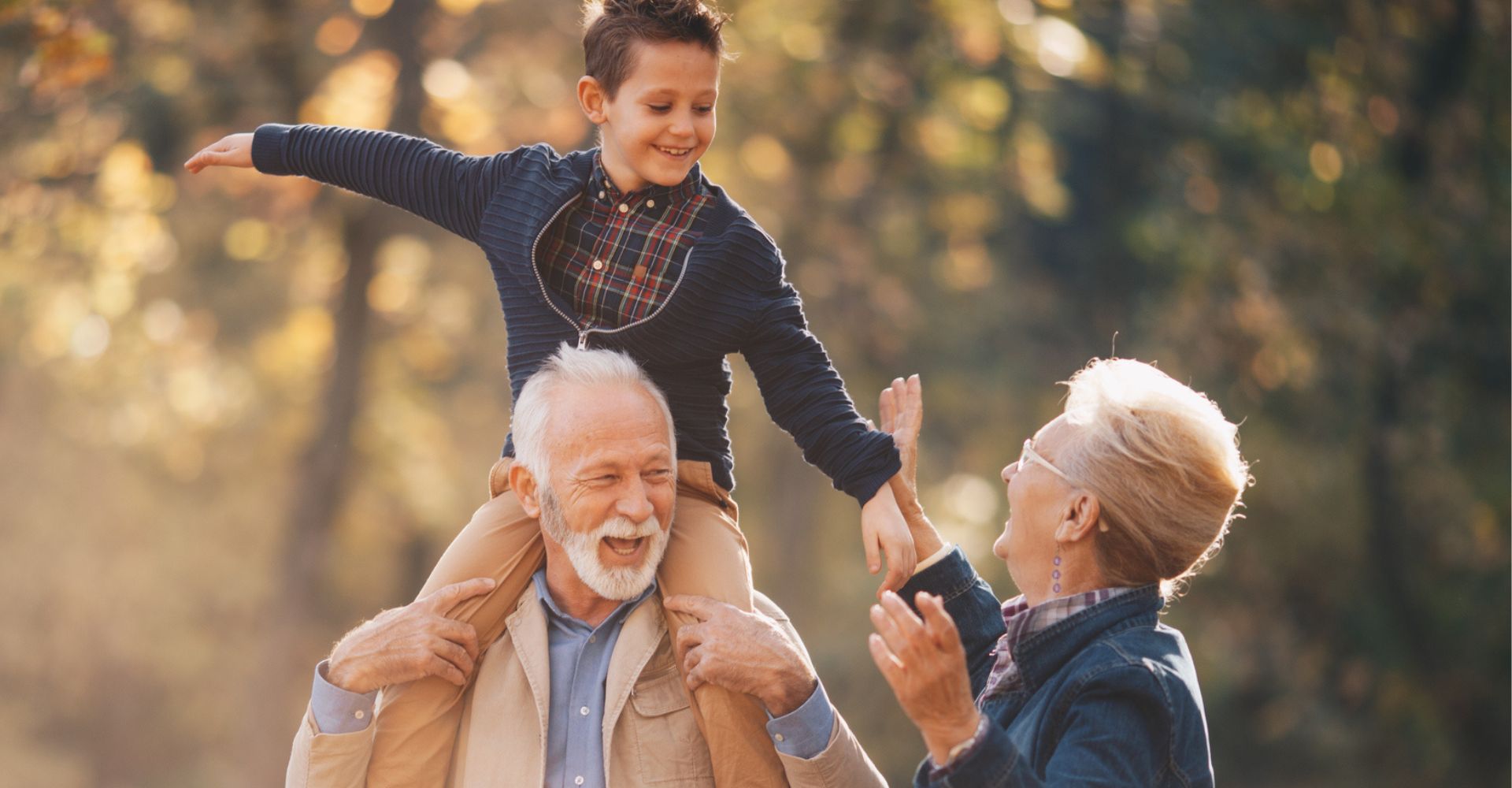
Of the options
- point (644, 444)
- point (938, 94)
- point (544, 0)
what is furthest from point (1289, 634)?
point (644, 444)

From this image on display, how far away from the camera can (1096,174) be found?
44.7ft

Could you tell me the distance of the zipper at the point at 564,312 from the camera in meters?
3.47

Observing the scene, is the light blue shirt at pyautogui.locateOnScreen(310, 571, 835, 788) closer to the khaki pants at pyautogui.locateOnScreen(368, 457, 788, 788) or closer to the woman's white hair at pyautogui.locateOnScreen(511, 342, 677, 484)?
the khaki pants at pyautogui.locateOnScreen(368, 457, 788, 788)

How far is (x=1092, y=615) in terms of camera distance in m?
3.07

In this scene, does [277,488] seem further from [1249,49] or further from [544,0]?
[1249,49]

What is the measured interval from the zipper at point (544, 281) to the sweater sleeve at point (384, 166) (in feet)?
0.61

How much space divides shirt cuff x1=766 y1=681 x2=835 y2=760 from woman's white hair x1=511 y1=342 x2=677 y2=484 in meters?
0.63

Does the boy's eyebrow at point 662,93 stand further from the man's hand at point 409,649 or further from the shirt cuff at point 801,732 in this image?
the shirt cuff at point 801,732

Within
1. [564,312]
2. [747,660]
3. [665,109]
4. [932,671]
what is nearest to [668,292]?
[564,312]

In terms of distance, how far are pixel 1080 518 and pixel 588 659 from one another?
1203mm

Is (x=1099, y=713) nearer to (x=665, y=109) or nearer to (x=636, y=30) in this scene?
(x=665, y=109)

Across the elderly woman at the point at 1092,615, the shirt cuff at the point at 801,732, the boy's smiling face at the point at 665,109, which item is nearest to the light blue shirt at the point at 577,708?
the shirt cuff at the point at 801,732

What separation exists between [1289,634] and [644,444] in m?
12.2

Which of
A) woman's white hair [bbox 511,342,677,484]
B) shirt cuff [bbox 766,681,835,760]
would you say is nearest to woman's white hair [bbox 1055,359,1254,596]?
shirt cuff [bbox 766,681,835,760]
